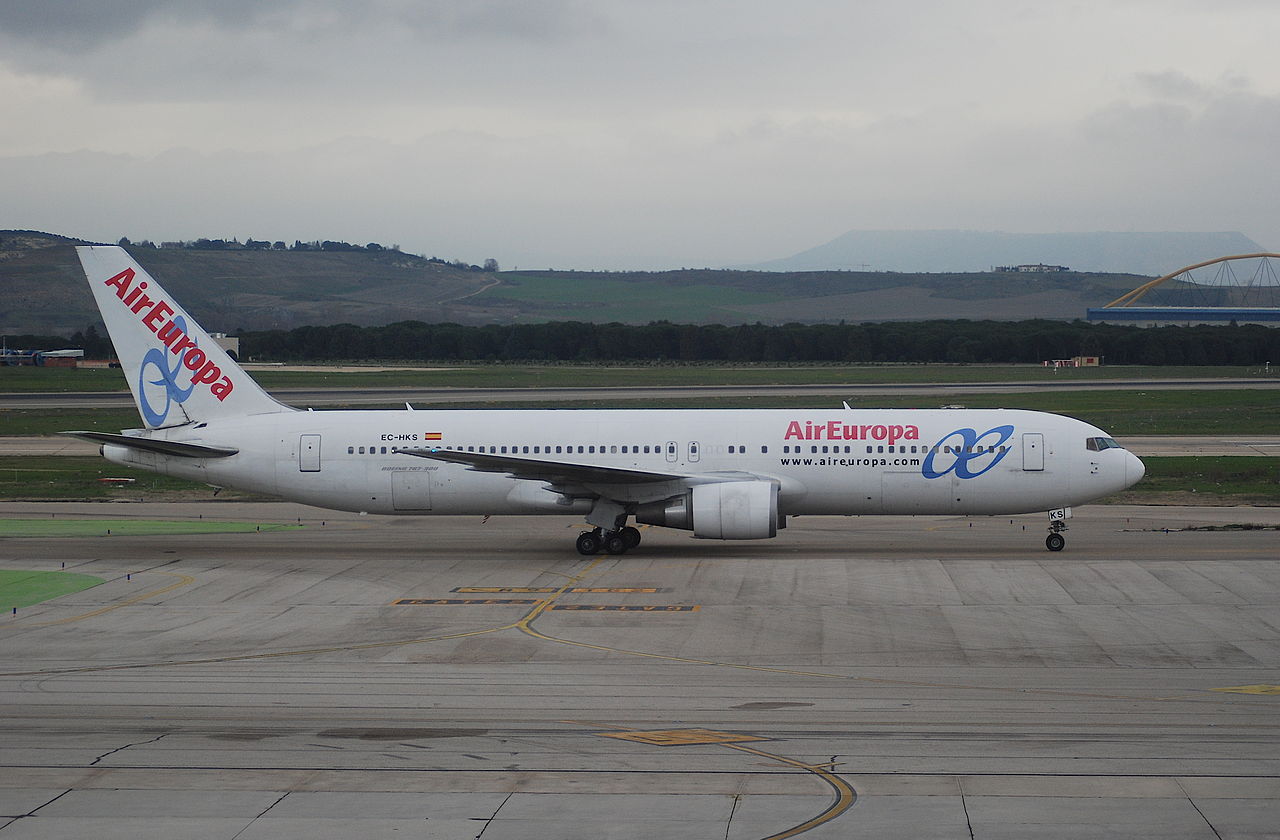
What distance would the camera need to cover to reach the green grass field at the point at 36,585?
87.5 ft

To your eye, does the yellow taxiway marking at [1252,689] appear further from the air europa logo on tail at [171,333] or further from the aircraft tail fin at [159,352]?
the air europa logo on tail at [171,333]

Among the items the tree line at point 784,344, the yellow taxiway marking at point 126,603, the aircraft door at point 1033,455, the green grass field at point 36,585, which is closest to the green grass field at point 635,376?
the tree line at point 784,344

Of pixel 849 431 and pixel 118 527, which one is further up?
pixel 849 431

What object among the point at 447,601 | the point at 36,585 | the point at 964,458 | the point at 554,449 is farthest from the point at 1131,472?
the point at 36,585

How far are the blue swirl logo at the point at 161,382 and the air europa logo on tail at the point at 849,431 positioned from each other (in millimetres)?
16940

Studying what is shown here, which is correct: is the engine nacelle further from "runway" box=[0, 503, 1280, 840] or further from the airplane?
"runway" box=[0, 503, 1280, 840]

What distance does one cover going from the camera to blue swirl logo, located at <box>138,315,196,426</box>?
34094mm

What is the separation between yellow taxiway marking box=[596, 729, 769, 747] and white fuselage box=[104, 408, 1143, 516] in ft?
51.9

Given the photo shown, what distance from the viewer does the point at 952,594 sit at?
26.5m

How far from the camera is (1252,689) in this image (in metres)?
18.7

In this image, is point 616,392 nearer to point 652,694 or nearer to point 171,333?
point 171,333

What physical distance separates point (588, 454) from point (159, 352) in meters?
12.3

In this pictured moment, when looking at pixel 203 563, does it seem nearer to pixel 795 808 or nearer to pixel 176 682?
pixel 176 682

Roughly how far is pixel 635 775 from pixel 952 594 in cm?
1336
